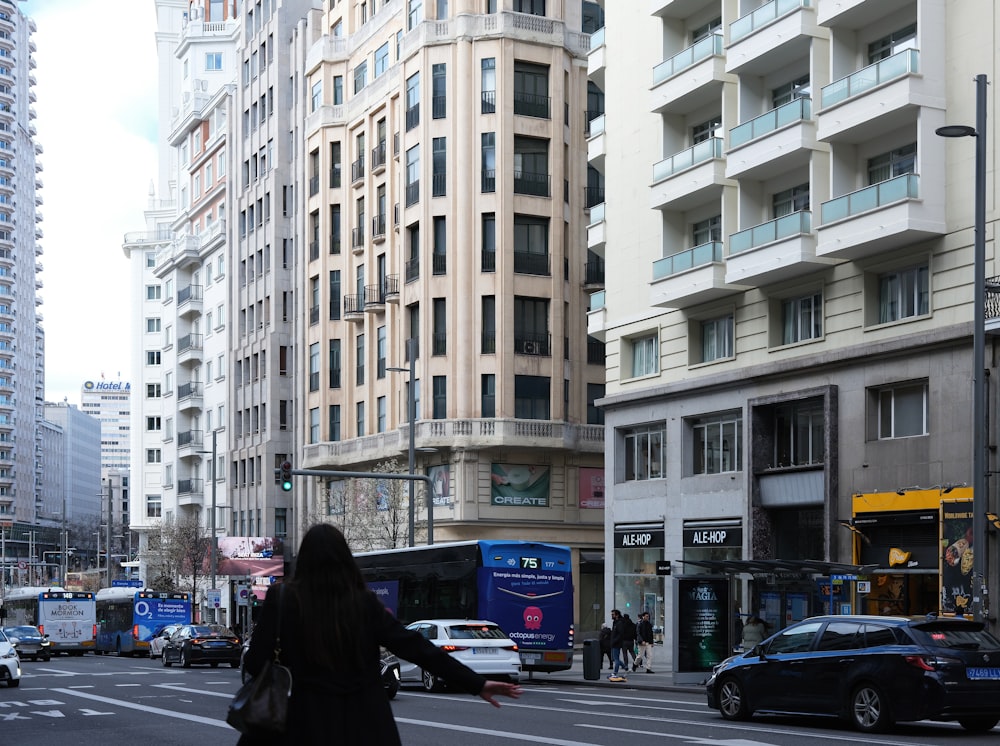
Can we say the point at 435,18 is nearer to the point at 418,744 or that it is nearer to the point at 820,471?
the point at 820,471

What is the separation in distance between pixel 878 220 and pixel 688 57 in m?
10.2

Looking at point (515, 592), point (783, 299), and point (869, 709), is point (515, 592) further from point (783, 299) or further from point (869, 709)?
point (869, 709)

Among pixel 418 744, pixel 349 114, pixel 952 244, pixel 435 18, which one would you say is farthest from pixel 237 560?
pixel 418 744

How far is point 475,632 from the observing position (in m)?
29.6

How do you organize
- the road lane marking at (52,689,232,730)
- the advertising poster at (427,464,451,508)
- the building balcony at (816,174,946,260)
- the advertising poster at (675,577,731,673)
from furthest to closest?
1. the advertising poster at (427,464,451,508)
2. the building balcony at (816,174,946,260)
3. the advertising poster at (675,577,731,673)
4. the road lane marking at (52,689,232,730)

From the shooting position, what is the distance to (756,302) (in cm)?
3900

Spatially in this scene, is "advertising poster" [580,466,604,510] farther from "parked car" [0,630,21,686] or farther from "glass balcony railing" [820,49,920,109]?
"parked car" [0,630,21,686]

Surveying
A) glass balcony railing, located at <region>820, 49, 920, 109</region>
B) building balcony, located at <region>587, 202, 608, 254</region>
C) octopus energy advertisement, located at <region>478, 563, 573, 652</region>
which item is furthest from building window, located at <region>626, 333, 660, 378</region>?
glass balcony railing, located at <region>820, 49, 920, 109</region>

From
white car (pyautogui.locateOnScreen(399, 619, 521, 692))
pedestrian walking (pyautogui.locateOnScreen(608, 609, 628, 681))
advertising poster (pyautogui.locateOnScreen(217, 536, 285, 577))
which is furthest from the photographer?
advertising poster (pyautogui.locateOnScreen(217, 536, 285, 577))

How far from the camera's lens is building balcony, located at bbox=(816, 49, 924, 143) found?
32.3 meters

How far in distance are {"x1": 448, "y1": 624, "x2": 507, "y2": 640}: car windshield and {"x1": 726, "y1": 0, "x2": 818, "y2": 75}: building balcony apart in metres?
16.1

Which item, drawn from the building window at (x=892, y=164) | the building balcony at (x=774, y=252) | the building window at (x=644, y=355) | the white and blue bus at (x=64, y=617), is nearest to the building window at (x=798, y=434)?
the building balcony at (x=774, y=252)

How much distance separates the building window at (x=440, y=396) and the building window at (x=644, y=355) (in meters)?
15.5

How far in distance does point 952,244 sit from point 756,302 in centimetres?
756
